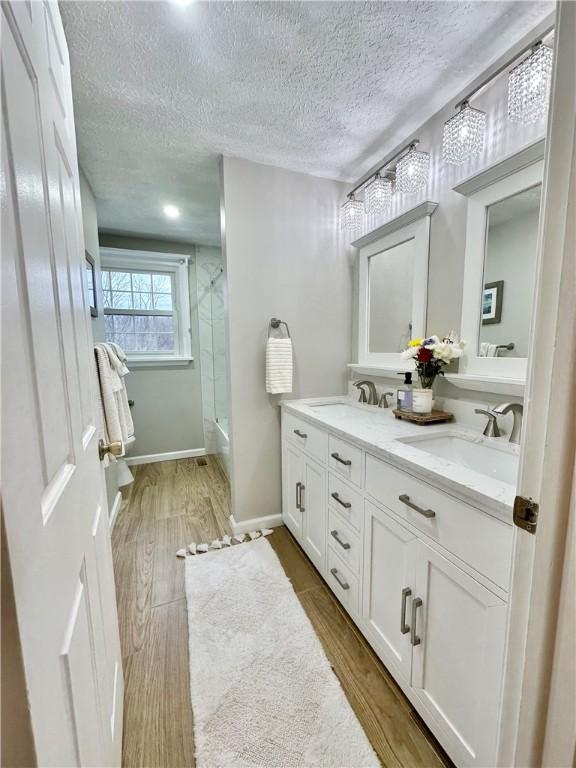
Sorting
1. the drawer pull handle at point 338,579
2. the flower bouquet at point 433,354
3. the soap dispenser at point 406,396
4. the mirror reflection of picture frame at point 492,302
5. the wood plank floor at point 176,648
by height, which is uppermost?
the mirror reflection of picture frame at point 492,302

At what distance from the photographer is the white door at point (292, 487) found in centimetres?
195

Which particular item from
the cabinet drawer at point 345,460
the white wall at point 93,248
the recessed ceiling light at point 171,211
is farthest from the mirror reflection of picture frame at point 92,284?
the cabinet drawer at point 345,460

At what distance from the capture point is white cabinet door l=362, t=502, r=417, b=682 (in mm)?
1076

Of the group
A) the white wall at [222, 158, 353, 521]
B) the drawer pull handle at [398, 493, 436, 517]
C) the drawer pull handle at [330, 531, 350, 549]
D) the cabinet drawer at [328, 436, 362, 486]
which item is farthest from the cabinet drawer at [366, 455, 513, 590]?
the white wall at [222, 158, 353, 521]

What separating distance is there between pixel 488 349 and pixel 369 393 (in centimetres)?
86

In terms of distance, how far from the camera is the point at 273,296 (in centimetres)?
209

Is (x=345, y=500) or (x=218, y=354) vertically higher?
(x=218, y=354)

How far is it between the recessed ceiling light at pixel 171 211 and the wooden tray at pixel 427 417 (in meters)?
2.45

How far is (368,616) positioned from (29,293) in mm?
Result: 1557

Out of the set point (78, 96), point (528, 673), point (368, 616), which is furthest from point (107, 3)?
point (368, 616)

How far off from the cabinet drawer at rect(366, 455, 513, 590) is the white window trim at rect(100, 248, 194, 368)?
2.88 meters

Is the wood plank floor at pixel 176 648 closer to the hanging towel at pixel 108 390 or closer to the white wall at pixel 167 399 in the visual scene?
the hanging towel at pixel 108 390

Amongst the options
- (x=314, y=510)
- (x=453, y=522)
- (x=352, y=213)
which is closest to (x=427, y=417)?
(x=453, y=522)

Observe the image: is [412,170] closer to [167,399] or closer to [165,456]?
[167,399]
